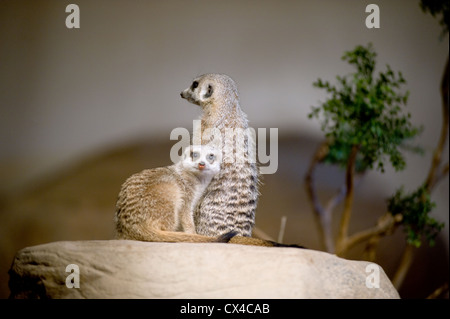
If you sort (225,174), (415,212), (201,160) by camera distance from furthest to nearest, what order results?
(415,212)
(225,174)
(201,160)

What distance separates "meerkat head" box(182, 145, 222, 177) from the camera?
192cm

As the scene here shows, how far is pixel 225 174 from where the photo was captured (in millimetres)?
2074

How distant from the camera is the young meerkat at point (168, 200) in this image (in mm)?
1794

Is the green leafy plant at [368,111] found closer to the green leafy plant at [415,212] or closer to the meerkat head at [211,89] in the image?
the green leafy plant at [415,212]

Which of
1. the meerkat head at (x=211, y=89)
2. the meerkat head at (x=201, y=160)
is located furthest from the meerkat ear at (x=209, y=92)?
the meerkat head at (x=201, y=160)

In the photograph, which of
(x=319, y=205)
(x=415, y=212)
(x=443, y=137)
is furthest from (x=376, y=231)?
(x=443, y=137)

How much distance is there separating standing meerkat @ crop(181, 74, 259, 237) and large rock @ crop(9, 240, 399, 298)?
43 cm

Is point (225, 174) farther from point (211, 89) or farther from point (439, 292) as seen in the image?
point (439, 292)

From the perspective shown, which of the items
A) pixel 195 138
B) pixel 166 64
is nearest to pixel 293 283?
pixel 195 138

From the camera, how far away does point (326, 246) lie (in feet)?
11.6

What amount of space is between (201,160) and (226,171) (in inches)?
7.4

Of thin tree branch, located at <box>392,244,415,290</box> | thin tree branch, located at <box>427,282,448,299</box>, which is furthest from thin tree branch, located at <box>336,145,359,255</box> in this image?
thin tree branch, located at <box>427,282,448,299</box>

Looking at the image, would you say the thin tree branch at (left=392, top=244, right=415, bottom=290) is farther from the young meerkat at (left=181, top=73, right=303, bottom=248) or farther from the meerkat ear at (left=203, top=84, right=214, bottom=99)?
the meerkat ear at (left=203, top=84, right=214, bottom=99)
